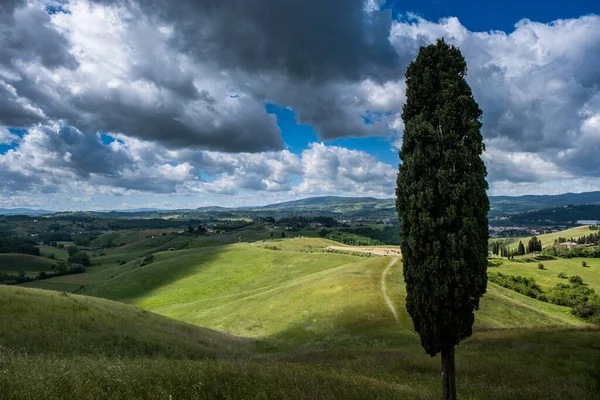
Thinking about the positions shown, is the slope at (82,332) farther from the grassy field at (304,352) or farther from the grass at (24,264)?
the grass at (24,264)

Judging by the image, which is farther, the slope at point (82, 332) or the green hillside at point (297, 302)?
the green hillside at point (297, 302)

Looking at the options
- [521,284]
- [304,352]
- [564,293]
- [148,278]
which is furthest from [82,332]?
[521,284]

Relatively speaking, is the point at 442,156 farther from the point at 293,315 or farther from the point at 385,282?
the point at 385,282

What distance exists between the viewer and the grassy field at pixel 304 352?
9406mm

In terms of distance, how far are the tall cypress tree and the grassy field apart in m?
3.81

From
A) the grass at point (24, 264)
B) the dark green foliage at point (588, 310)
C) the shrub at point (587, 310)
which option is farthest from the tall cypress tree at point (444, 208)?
the grass at point (24, 264)

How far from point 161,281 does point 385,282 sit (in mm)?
78709

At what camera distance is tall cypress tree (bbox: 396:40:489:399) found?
639 inches

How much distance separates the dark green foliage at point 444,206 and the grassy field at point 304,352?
→ 13.7ft

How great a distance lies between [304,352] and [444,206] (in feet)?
77.6

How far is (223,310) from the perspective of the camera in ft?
234

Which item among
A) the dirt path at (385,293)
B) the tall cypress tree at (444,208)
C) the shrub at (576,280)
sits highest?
the tall cypress tree at (444,208)

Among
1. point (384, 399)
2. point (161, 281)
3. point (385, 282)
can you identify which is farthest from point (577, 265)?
point (384, 399)

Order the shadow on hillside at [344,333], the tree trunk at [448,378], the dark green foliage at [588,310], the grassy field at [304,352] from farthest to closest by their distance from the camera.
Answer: the dark green foliage at [588,310] → the shadow on hillside at [344,333] → the tree trunk at [448,378] → the grassy field at [304,352]
